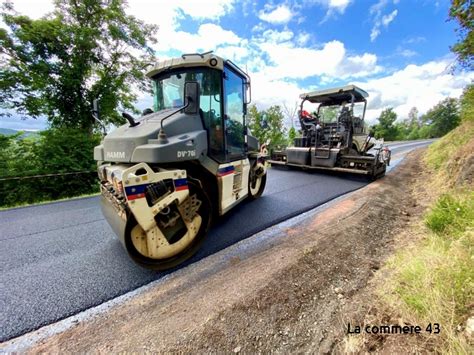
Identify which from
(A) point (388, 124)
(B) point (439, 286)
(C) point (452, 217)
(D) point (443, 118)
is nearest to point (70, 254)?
(B) point (439, 286)

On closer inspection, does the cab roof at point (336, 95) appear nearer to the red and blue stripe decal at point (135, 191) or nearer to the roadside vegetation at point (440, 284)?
the roadside vegetation at point (440, 284)

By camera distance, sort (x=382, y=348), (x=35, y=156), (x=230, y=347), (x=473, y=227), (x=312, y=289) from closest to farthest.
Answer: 1. (x=382, y=348)
2. (x=230, y=347)
3. (x=312, y=289)
4. (x=473, y=227)
5. (x=35, y=156)

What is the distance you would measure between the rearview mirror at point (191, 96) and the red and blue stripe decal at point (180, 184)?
3.10 feet

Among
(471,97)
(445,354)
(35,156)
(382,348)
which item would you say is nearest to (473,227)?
(445,354)

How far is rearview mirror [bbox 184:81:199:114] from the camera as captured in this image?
8.47 feet

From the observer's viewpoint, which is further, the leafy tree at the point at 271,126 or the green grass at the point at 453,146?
the leafy tree at the point at 271,126

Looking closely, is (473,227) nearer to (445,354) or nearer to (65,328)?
(445,354)

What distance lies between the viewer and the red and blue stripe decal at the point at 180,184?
7.47ft

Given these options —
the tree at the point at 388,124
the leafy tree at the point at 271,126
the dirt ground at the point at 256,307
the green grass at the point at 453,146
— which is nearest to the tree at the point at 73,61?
the leafy tree at the point at 271,126

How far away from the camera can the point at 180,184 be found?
90.8 inches

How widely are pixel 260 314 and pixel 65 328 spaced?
152cm

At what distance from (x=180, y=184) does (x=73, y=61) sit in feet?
29.9

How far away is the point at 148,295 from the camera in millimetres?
2006

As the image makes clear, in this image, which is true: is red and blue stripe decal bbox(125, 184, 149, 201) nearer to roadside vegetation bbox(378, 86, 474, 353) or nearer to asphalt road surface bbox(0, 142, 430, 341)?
asphalt road surface bbox(0, 142, 430, 341)
